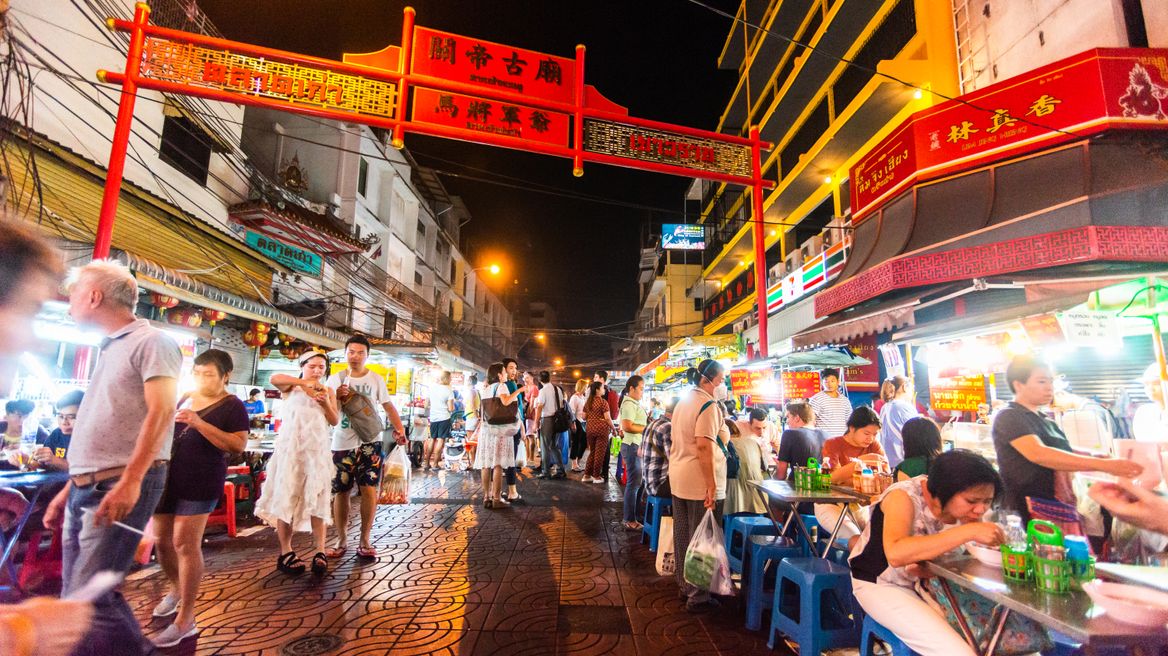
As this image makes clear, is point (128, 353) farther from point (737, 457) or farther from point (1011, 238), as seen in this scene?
point (1011, 238)

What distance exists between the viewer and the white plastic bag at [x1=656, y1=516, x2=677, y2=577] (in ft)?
14.8

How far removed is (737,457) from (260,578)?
187 inches

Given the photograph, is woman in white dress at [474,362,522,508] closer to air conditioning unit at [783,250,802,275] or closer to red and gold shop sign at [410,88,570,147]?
red and gold shop sign at [410,88,570,147]

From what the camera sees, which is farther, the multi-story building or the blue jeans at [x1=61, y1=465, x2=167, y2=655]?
the multi-story building

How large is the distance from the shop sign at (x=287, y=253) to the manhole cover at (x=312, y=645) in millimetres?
11171

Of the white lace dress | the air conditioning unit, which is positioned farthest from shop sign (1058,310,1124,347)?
the air conditioning unit

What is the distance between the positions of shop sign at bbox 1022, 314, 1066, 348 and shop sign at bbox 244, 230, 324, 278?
14618 millimetres

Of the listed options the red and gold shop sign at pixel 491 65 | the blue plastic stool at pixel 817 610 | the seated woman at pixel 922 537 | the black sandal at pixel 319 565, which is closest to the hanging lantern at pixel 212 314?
the red and gold shop sign at pixel 491 65

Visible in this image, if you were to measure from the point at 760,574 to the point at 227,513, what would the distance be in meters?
6.25

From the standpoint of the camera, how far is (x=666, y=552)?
4547 millimetres

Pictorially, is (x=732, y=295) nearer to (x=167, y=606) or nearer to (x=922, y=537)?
(x=922, y=537)

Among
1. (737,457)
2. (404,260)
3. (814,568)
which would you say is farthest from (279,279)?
(814,568)

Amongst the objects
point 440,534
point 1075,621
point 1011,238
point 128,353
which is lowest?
point 440,534

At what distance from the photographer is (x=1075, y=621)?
5.67 ft
